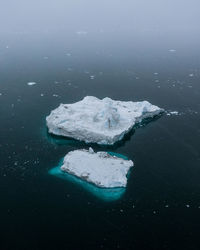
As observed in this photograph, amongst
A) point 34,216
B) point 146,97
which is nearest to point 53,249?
point 34,216

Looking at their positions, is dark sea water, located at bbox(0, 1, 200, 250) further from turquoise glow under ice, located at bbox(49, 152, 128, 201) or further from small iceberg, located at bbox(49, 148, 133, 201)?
small iceberg, located at bbox(49, 148, 133, 201)

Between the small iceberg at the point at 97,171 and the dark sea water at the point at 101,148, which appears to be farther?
the small iceberg at the point at 97,171

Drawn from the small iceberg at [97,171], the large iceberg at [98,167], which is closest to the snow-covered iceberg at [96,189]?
the small iceberg at [97,171]

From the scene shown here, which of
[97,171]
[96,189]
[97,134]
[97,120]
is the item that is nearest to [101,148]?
[97,134]

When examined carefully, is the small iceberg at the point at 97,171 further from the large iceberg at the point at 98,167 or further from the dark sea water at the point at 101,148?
the dark sea water at the point at 101,148

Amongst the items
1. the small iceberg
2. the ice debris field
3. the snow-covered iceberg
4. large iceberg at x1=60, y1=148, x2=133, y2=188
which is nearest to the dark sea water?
the snow-covered iceberg

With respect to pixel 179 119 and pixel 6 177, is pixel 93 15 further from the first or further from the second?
pixel 6 177
